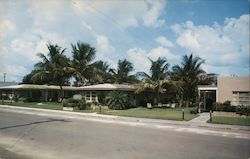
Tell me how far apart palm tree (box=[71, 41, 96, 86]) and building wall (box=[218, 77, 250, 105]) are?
2285cm

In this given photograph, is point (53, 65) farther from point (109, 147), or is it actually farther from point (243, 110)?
point (109, 147)

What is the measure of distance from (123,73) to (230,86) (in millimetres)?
28698

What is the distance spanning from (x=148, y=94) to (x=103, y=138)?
2756 centimetres

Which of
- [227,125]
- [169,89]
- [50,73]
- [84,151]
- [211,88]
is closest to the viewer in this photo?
[84,151]

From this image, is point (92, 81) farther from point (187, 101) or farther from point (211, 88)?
point (211, 88)

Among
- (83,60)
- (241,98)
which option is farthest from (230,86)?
(83,60)

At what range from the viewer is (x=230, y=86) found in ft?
88.2

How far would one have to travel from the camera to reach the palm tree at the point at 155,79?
33.9 metres

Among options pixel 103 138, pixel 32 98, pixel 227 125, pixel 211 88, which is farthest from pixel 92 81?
pixel 103 138

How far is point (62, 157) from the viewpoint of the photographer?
8500 mm

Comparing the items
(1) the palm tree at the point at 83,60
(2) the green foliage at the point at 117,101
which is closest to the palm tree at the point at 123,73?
(1) the palm tree at the point at 83,60

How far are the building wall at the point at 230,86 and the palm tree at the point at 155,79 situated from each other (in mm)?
7672

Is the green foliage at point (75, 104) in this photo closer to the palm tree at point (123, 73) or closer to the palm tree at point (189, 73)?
the palm tree at point (189, 73)

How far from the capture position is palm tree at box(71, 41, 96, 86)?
1736 inches
